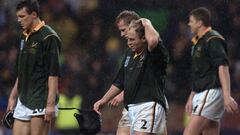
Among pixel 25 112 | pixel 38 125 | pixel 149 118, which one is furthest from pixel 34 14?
pixel 149 118

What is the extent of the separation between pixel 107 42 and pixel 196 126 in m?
3.70

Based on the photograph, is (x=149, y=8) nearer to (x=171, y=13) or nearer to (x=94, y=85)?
(x=171, y=13)

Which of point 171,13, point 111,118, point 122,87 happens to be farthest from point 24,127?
point 171,13

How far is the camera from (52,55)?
7.79 metres

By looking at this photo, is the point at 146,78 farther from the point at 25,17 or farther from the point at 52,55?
the point at 25,17

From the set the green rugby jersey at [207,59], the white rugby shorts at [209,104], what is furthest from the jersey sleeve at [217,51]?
the white rugby shorts at [209,104]

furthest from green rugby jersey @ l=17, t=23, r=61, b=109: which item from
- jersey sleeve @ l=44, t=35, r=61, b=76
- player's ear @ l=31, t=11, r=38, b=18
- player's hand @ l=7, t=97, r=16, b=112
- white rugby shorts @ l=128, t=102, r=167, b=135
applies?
white rugby shorts @ l=128, t=102, r=167, b=135

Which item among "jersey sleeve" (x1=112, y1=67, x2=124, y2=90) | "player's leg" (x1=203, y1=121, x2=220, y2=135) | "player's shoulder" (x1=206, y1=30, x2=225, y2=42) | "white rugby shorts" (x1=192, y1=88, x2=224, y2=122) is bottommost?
"player's leg" (x1=203, y1=121, x2=220, y2=135)

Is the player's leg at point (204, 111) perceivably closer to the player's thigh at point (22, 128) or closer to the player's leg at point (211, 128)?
the player's leg at point (211, 128)

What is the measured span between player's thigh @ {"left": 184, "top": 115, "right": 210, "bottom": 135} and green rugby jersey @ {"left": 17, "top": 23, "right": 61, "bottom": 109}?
1.47 metres

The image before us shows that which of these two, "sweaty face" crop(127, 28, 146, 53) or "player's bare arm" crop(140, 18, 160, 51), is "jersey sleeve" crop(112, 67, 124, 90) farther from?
"player's bare arm" crop(140, 18, 160, 51)

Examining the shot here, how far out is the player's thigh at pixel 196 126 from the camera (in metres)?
8.43

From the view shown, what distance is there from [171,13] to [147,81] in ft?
14.6

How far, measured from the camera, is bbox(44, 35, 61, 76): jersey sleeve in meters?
7.75
